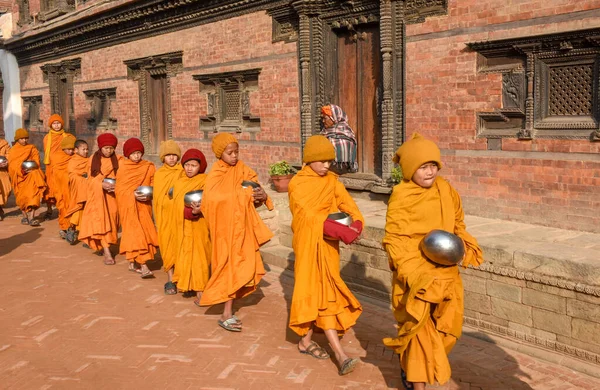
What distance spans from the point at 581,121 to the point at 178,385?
17.9 feet

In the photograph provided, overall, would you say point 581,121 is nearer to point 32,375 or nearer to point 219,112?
point 32,375

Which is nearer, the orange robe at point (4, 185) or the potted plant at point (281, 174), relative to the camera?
the potted plant at point (281, 174)

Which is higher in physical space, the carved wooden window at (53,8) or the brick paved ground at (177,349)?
the carved wooden window at (53,8)

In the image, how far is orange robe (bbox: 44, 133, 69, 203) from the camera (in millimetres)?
10984

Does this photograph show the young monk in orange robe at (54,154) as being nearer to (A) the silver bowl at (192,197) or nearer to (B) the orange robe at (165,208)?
(B) the orange robe at (165,208)

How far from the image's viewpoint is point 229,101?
1293cm

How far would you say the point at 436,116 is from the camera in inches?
337

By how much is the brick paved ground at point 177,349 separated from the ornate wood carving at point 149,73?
25.8 feet

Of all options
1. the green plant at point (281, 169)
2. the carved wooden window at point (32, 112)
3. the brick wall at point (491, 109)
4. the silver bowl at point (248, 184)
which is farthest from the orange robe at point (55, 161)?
the carved wooden window at point (32, 112)

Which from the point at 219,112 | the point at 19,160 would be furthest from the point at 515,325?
the point at 19,160

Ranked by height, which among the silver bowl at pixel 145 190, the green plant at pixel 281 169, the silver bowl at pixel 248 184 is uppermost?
the silver bowl at pixel 248 184

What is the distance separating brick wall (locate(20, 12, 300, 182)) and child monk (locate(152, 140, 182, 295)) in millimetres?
4236

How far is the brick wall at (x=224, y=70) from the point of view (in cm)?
1132

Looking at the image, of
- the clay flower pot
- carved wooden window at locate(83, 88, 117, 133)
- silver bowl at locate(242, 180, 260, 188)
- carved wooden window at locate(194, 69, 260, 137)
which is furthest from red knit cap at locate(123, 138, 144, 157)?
carved wooden window at locate(83, 88, 117, 133)
